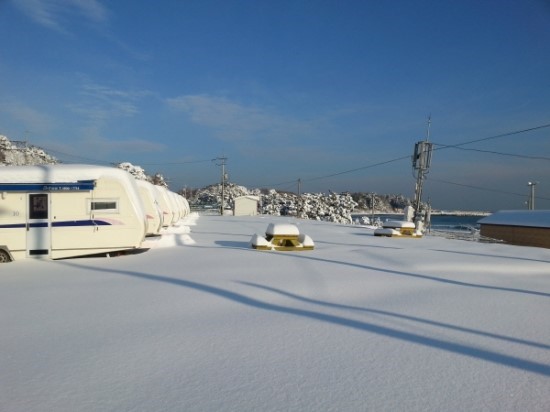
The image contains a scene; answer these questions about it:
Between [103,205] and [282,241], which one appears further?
[282,241]

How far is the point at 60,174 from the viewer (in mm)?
9898

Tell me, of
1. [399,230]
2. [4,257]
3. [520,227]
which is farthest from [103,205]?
[520,227]

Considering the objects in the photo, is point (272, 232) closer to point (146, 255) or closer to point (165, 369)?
point (146, 255)

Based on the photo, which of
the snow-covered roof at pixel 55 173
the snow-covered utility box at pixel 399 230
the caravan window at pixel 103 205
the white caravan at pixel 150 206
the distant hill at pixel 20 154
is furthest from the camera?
the distant hill at pixel 20 154

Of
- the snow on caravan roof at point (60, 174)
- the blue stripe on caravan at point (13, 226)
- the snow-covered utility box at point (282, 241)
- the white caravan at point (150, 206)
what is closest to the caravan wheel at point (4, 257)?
the blue stripe on caravan at point (13, 226)

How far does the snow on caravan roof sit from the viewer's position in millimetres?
9664

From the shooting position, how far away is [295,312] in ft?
16.1

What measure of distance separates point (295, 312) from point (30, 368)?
9.81 feet

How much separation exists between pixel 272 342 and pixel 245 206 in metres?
47.3

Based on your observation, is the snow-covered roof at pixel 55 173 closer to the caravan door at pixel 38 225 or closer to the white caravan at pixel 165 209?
the caravan door at pixel 38 225

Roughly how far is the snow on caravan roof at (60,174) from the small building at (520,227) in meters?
30.3

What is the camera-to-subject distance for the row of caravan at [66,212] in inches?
375

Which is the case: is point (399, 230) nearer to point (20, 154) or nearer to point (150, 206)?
point (150, 206)

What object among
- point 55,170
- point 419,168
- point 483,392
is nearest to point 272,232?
point 55,170
